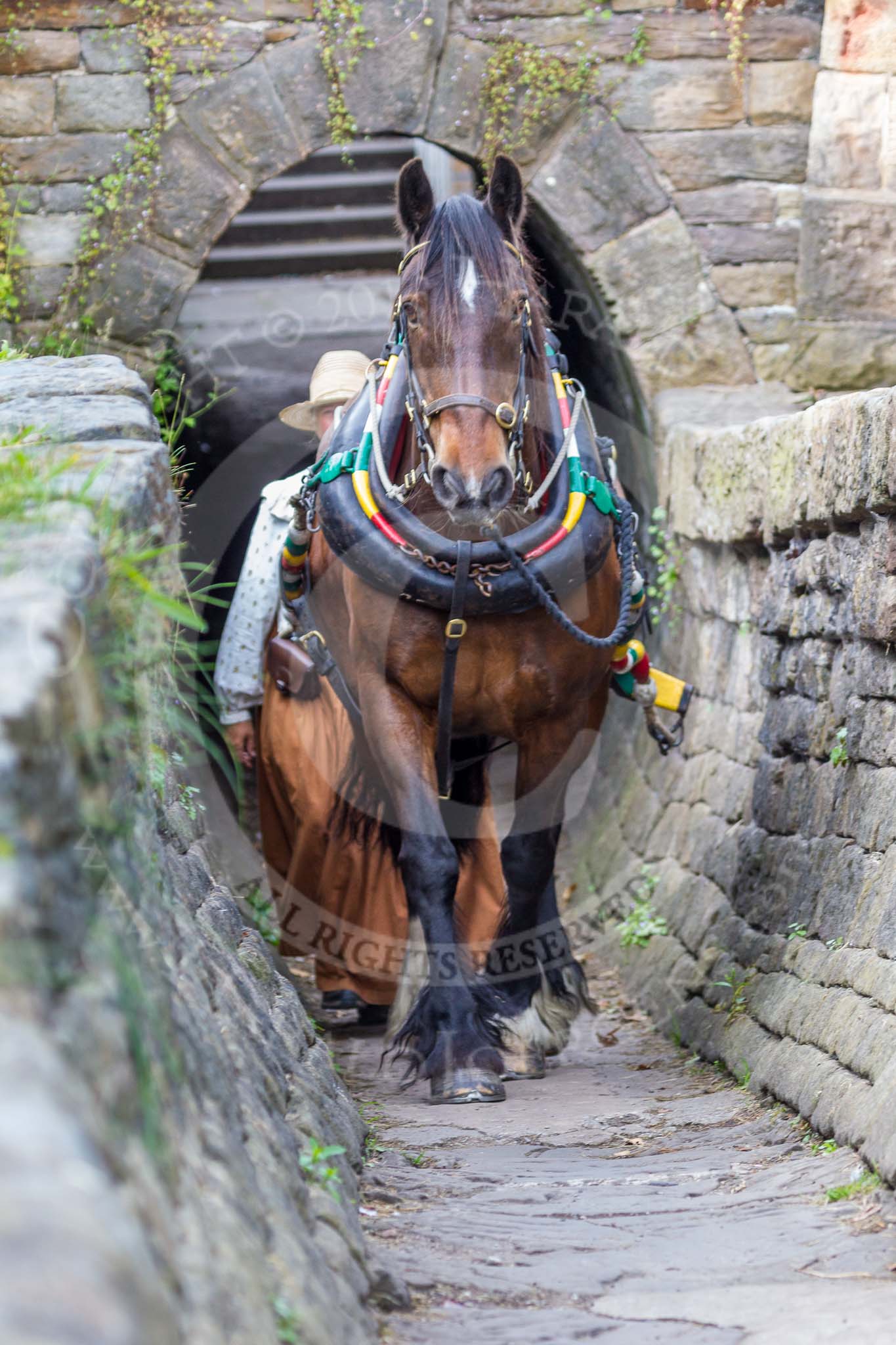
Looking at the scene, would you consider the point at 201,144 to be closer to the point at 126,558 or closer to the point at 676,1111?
the point at 676,1111

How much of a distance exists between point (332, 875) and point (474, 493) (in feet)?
7.49

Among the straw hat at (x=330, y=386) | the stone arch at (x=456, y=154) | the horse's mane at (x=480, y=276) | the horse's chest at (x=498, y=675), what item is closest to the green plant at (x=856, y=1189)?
the horse's chest at (x=498, y=675)

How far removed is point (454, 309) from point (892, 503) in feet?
3.72

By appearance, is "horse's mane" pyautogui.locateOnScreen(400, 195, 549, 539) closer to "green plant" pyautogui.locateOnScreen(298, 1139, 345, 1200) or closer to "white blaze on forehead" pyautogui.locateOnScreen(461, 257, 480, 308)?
"white blaze on forehead" pyautogui.locateOnScreen(461, 257, 480, 308)

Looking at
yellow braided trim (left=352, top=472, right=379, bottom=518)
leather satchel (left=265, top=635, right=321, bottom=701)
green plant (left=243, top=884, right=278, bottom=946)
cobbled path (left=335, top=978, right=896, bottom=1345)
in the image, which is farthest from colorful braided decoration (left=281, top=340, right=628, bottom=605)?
green plant (left=243, top=884, right=278, bottom=946)

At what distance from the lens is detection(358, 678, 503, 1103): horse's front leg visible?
409cm

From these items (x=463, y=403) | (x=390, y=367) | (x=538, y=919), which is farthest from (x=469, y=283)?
(x=538, y=919)

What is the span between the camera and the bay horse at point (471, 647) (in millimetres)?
3734

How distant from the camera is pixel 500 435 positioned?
366cm

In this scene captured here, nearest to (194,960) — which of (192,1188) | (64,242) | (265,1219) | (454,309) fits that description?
(265,1219)

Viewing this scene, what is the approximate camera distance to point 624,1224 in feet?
8.98

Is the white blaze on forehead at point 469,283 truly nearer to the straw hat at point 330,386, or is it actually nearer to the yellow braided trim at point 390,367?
the yellow braided trim at point 390,367

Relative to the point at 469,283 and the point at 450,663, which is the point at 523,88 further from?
the point at 450,663

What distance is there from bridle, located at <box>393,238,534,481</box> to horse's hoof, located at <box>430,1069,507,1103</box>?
1522 mm
